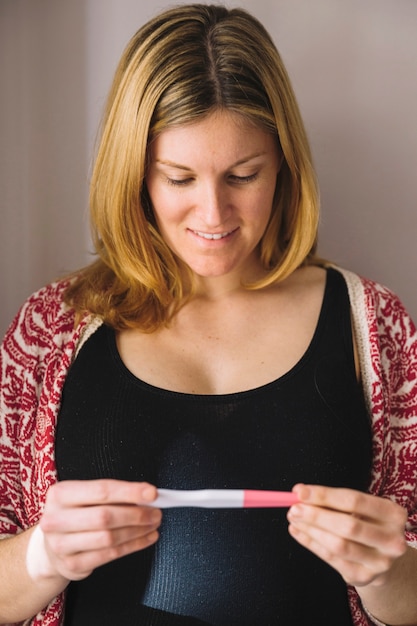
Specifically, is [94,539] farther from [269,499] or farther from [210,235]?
[210,235]

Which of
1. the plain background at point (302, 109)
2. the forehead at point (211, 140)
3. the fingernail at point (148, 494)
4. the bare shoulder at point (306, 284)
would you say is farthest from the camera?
the plain background at point (302, 109)

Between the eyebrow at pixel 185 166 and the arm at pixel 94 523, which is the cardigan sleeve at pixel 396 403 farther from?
the arm at pixel 94 523

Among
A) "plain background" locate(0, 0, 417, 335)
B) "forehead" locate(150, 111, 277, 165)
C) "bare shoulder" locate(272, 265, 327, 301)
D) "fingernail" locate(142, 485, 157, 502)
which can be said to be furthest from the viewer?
"plain background" locate(0, 0, 417, 335)

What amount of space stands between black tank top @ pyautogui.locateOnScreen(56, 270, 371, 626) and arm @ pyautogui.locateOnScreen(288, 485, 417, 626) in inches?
6.8

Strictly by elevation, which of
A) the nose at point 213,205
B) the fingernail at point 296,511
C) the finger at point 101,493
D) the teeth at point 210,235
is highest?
the nose at point 213,205

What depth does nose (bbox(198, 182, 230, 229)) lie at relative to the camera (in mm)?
1175

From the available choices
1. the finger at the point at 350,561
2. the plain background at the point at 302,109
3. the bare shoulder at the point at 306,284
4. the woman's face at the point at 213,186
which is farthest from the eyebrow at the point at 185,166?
the finger at the point at 350,561

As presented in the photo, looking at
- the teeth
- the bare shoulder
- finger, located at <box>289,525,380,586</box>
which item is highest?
the teeth

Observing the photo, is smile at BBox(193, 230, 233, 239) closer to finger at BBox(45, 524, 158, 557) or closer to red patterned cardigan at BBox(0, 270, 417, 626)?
red patterned cardigan at BBox(0, 270, 417, 626)

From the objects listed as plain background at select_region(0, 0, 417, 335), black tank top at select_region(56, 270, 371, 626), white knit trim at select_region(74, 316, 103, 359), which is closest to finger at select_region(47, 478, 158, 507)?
black tank top at select_region(56, 270, 371, 626)

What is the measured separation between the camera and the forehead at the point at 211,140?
3.82 feet

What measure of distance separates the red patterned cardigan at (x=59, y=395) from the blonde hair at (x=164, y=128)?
0.06m

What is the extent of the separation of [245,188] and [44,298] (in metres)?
0.38

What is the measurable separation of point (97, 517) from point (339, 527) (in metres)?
0.27
